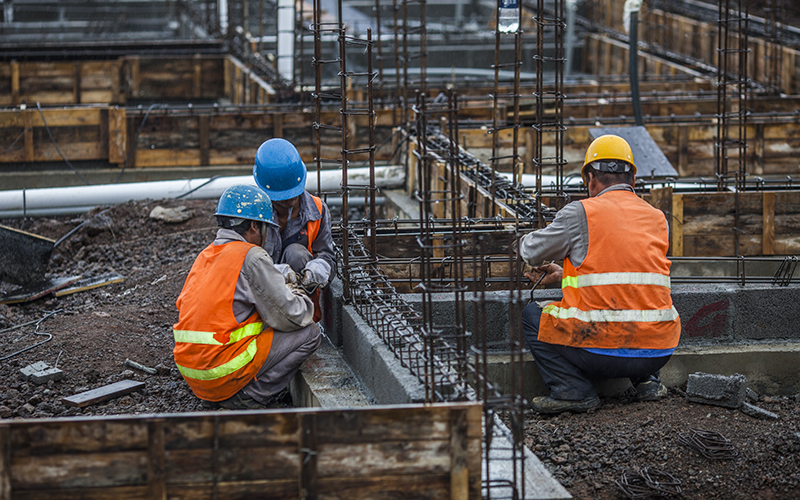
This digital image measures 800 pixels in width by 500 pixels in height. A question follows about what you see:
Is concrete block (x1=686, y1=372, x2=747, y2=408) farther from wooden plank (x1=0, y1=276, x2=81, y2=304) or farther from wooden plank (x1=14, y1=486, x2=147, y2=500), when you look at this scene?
wooden plank (x1=0, y1=276, x2=81, y2=304)

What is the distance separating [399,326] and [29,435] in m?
2.33

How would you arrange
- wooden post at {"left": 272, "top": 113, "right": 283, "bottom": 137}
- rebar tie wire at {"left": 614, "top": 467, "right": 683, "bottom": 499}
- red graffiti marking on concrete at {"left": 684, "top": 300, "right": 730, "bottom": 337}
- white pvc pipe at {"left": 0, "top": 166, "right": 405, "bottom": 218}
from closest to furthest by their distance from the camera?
rebar tie wire at {"left": 614, "top": 467, "right": 683, "bottom": 499} → red graffiti marking on concrete at {"left": 684, "top": 300, "right": 730, "bottom": 337} → white pvc pipe at {"left": 0, "top": 166, "right": 405, "bottom": 218} → wooden post at {"left": 272, "top": 113, "right": 283, "bottom": 137}

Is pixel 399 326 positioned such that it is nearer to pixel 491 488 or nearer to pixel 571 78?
pixel 491 488

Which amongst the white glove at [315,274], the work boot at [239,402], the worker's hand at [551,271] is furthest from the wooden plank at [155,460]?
the worker's hand at [551,271]

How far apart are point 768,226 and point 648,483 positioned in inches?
196

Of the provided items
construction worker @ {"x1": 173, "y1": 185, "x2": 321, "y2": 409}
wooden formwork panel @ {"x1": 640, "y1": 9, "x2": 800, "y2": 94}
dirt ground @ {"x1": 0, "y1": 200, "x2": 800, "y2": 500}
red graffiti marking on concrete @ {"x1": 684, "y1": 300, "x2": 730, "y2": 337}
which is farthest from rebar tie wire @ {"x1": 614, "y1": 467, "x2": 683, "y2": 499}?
wooden formwork panel @ {"x1": 640, "y1": 9, "x2": 800, "y2": 94}

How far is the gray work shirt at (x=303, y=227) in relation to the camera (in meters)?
5.84

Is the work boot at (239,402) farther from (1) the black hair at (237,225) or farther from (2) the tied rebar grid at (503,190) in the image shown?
(2) the tied rebar grid at (503,190)

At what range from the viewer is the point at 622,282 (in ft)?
17.7

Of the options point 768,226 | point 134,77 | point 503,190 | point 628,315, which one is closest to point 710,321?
point 628,315

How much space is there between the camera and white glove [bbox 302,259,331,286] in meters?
5.68

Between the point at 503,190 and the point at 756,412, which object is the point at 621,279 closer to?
the point at 756,412

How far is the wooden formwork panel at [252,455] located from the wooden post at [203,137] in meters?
10.0

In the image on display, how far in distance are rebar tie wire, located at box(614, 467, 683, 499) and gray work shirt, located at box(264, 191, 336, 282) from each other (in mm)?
2482
